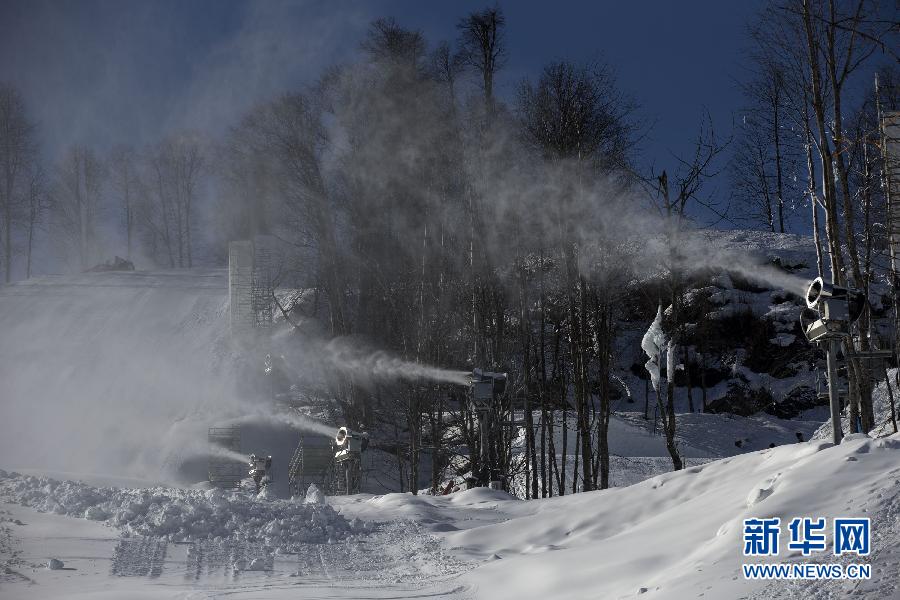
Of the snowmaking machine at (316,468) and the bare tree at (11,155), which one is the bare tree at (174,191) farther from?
the snowmaking machine at (316,468)

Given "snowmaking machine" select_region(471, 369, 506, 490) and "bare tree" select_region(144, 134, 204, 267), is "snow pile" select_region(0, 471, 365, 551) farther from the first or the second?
"bare tree" select_region(144, 134, 204, 267)

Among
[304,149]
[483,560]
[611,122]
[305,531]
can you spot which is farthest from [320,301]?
[483,560]

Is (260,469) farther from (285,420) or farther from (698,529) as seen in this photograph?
(698,529)

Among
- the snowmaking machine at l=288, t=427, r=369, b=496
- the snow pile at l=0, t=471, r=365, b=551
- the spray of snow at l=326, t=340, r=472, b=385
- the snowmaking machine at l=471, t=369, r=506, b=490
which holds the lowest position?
the snowmaking machine at l=288, t=427, r=369, b=496

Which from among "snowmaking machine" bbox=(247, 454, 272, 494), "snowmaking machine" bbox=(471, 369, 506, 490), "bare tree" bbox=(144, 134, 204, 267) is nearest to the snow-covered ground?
"snowmaking machine" bbox=(471, 369, 506, 490)

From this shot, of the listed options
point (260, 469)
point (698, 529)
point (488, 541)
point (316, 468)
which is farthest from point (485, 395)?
point (316, 468)

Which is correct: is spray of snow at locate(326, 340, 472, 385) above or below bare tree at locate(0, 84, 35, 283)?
below

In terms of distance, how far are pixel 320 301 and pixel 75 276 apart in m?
21.6

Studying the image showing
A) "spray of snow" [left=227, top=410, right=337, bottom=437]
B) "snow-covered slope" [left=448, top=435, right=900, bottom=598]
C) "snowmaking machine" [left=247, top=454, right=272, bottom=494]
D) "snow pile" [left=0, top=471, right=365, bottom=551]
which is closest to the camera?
"snow-covered slope" [left=448, top=435, right=900, bottom=598]

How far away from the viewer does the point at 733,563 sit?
4668 mm

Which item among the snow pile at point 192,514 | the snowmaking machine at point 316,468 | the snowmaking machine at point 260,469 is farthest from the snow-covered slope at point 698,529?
the snowmaking machine at point 316,468

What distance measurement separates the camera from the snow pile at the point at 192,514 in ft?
28.9

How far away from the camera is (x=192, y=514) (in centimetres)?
912

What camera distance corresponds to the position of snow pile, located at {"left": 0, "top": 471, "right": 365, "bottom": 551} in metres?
8.82
